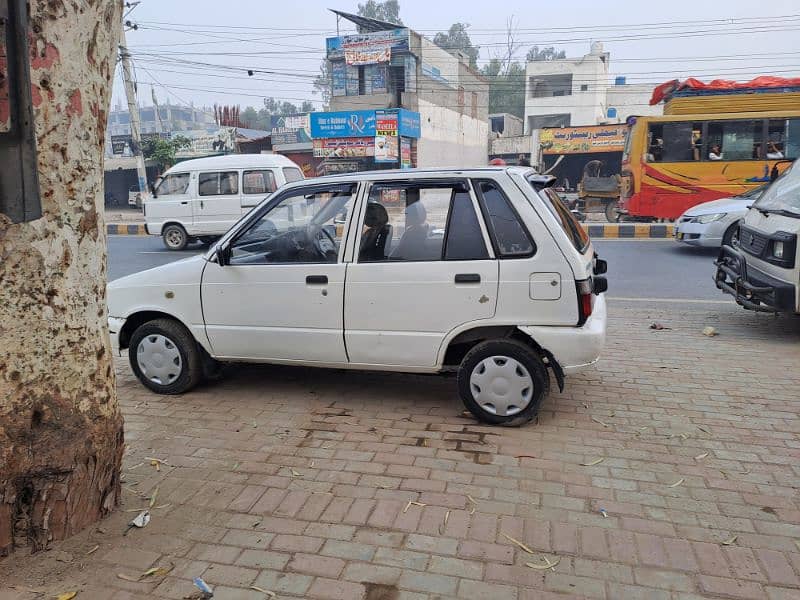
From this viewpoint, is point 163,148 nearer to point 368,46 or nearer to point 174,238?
point 368,46

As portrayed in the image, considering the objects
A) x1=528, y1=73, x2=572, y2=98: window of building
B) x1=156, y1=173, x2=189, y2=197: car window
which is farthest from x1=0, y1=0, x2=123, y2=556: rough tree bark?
x1=528, y1=73, x2=572, y2=98: window of building

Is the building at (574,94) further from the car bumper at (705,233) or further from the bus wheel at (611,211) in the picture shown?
the car bumper at (705,233)

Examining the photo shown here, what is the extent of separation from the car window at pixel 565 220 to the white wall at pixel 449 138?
1017 inches

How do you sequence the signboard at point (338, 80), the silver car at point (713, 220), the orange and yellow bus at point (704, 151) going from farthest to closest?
1. the signboard at point (338, 80)
2. the orange and yellow bus at point (704, 151)
3. the silver car at point (713, 220)

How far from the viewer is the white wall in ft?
110

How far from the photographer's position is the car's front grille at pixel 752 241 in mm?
6270

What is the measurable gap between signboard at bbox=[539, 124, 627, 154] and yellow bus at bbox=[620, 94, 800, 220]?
1678cm

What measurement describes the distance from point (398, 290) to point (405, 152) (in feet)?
90.5

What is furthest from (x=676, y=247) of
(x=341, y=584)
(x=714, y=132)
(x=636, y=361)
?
(x=341, y=584)

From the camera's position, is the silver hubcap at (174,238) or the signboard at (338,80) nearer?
the silver hubcap at (174,238)

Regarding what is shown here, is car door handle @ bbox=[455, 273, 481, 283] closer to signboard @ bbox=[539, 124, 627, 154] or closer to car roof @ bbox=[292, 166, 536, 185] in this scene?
car roof @ bbox=[292, 166, 536, 185]


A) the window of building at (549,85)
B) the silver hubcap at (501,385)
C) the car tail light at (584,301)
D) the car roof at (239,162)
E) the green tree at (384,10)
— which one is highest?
the green tree at (384,10)

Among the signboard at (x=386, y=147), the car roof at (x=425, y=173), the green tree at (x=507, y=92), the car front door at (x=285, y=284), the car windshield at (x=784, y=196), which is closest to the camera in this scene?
the car roof at (x=425, y=173)

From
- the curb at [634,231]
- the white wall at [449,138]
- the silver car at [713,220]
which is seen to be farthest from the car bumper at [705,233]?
the white wall at [449,138]
